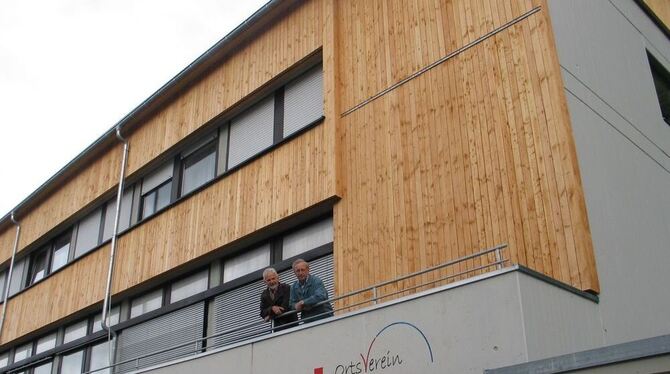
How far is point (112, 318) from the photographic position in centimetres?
1773

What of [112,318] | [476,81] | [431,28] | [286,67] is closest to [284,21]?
[286,67]

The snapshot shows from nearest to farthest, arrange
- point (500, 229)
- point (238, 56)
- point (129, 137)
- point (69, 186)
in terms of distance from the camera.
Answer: point (500, 229) < point (238, 56) < point (129, 137) < point (69, 186)

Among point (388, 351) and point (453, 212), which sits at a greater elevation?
point (453, 212)

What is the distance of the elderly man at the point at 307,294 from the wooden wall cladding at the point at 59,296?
8940 millimetres

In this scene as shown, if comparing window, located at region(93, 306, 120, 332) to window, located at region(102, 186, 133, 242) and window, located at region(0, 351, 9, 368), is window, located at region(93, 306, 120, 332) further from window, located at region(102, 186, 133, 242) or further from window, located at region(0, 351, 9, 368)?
window, located at region(0, 351, 9, 368)

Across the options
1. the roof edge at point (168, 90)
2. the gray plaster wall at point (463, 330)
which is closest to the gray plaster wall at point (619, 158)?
the gray plaster wall at point (463, 330)

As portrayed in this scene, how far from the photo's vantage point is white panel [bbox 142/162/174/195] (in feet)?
58.1

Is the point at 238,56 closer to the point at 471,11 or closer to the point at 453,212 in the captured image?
the point at 471,11

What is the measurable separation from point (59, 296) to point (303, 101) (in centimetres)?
986

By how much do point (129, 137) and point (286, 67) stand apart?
645 centimetres

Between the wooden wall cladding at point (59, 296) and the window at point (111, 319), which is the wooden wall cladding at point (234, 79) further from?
the window at point (111, 319)

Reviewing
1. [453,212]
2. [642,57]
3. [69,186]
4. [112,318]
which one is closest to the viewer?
[453,212]

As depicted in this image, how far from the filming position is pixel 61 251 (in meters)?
21.7

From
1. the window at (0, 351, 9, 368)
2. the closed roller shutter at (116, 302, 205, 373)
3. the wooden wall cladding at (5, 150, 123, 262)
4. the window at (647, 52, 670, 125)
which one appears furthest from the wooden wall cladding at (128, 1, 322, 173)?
the window at (0, 351, 9, 368)
